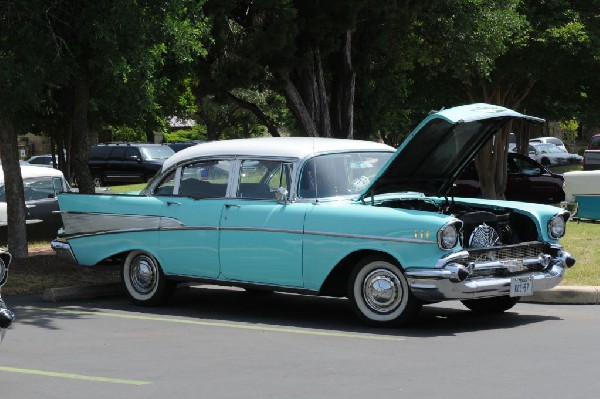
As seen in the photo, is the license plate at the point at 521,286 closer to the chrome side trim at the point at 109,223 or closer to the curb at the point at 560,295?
the curb at the point at 560,295

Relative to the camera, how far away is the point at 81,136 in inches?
615

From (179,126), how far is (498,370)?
267ft

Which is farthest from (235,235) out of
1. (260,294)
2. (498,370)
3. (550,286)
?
(498,370)

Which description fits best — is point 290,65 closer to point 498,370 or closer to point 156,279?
point 156,279

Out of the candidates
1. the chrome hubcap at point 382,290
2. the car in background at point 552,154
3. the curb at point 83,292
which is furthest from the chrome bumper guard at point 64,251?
the car in background at point 552,154

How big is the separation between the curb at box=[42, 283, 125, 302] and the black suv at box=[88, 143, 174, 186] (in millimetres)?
29547

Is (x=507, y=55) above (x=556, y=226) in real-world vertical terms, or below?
above

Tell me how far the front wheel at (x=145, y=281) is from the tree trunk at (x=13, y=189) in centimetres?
384

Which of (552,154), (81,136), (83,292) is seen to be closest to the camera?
(83,292)

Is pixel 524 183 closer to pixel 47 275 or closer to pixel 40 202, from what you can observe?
pixel 40 202

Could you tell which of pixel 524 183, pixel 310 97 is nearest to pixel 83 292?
pixel 310 97

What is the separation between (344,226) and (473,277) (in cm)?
131

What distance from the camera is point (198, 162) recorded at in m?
12.0

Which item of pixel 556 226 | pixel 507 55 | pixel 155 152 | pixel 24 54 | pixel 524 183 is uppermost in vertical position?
pixel 507 55
